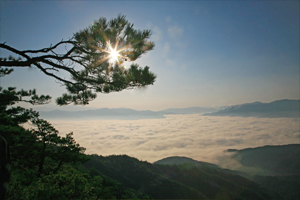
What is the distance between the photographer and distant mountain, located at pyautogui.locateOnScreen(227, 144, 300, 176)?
131m

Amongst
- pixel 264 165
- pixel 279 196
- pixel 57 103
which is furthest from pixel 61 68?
pixel 264 165

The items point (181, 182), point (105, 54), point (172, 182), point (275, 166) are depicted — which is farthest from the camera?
point (275, 166)

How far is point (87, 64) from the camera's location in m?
5.05

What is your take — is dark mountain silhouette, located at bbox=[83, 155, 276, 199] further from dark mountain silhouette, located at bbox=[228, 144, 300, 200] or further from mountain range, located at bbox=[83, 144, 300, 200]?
dark mountain silhouette, located at bbox=[228, 144, 300, 200]

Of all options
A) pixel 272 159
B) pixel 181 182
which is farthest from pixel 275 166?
pixel 181 182

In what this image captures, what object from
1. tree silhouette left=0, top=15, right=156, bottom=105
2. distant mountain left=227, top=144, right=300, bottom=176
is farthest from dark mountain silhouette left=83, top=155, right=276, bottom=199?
distant mountain left=227, top=144, right=300, bottom=176

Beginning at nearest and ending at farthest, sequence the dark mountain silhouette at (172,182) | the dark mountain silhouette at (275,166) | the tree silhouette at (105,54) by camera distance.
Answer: the tree silhouette at (105,54)
the dark mountain silhouette at (172,182)
the dark mountain silhouette at (275,166)

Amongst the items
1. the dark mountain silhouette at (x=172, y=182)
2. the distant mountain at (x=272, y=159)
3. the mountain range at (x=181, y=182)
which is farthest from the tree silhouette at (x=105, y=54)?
the distant mountain at (x=272, y=159)

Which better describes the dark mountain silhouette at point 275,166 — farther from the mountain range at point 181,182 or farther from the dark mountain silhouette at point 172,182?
the dark mountain silhouette at point 172,182

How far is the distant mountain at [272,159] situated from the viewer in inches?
5167

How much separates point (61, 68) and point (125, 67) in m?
2.15

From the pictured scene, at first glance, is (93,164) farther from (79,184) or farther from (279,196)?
(279,196)

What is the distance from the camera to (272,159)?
6112 inches

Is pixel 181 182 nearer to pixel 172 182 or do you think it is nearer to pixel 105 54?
pixel 172 182
